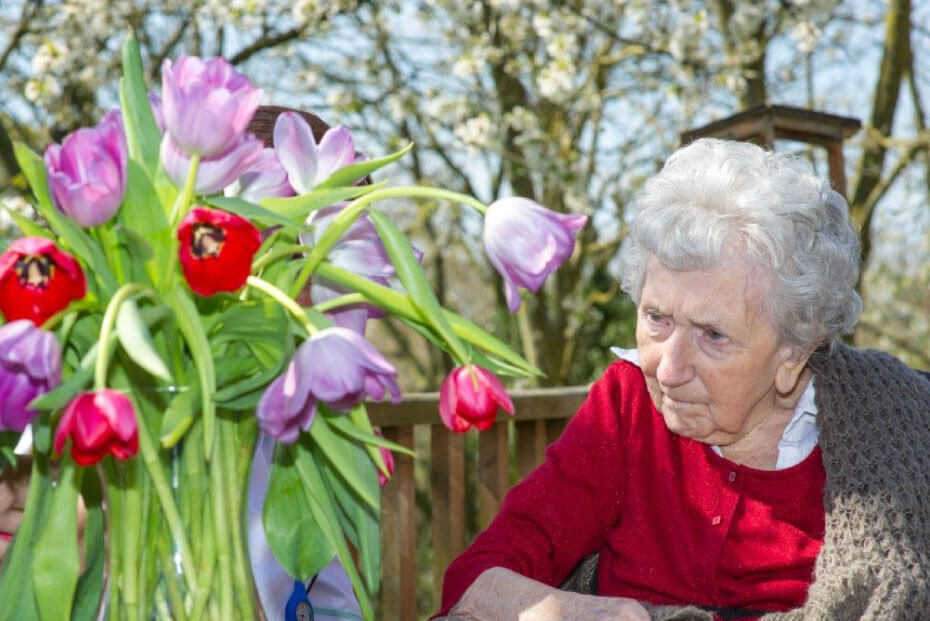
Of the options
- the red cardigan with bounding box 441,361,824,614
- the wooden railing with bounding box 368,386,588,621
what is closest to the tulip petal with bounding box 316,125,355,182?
the red cardigan with bounding box 441,361,824,614

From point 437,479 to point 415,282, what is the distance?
193 cm

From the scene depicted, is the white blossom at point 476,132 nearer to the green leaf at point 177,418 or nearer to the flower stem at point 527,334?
the flower stem at point 527,334

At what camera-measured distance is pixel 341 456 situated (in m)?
0.96

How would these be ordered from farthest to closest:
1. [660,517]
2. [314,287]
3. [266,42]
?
[266,42], [660,517], [314,287]

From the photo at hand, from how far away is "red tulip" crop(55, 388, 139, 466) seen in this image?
78 centimetres

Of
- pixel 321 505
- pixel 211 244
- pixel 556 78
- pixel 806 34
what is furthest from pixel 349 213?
pixel 806 34

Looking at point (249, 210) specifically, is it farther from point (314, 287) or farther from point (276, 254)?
point (314, 287)

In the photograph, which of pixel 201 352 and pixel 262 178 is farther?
pixel 262 178

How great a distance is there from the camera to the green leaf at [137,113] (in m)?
0.94

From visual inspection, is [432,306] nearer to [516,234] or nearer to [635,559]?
[516,234]

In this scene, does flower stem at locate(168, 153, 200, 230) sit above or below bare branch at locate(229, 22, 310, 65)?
above

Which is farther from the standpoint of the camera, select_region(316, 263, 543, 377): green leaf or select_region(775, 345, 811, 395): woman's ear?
select_region(775, 345, 811, 395): woman's ear

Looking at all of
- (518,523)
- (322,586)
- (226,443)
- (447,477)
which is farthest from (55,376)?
(447,477)

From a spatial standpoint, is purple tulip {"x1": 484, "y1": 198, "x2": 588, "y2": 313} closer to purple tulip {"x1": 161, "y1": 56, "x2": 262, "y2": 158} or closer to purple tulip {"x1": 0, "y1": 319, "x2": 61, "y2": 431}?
purple tulip {"x1": 161, "y1": 56, "x2": 262, "y2": 158}
